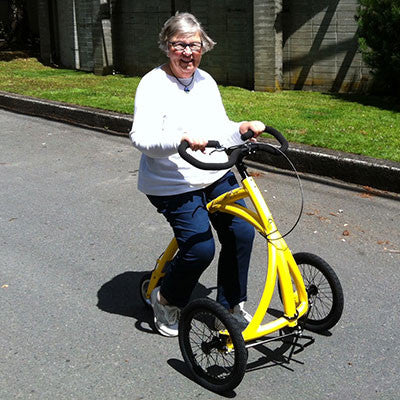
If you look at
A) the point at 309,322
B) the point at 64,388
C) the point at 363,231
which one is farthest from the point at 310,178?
the point at 64,388

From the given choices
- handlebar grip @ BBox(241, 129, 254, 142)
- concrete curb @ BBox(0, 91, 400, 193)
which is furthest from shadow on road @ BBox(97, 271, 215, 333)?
concrete curb @ BBox(0, 91, 400, 193)

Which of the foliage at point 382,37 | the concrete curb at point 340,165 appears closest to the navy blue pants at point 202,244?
the concrete curb at point 340,165

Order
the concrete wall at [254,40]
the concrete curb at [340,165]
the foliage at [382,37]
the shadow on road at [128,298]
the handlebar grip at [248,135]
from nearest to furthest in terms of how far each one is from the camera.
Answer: the handlebar grip at [248,135], the shadow on road at [128,298], the concrete curb at [340,165], the foliage at [382,37], the concrete wall at [254,40]

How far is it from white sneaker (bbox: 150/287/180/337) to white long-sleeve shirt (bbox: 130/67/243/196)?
0.65 metres

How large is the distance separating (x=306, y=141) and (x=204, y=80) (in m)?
4.04

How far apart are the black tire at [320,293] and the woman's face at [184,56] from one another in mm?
1210

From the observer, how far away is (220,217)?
394cm

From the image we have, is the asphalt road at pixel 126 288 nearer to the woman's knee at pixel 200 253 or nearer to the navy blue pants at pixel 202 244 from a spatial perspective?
the navy blue pants at pixel 202 244

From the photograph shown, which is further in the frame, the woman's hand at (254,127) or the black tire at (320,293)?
the black tire at (320,293)

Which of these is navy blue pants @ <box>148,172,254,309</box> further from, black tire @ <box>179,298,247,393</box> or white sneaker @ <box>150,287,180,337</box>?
black tire @ <box>179,298,247,393</box>

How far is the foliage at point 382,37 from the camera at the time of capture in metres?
10.0

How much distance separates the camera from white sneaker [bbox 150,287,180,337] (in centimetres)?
411

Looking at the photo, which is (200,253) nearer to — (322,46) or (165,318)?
(165,318)

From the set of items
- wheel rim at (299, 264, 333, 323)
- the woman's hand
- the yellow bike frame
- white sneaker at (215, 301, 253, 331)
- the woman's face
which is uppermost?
the woman's face
